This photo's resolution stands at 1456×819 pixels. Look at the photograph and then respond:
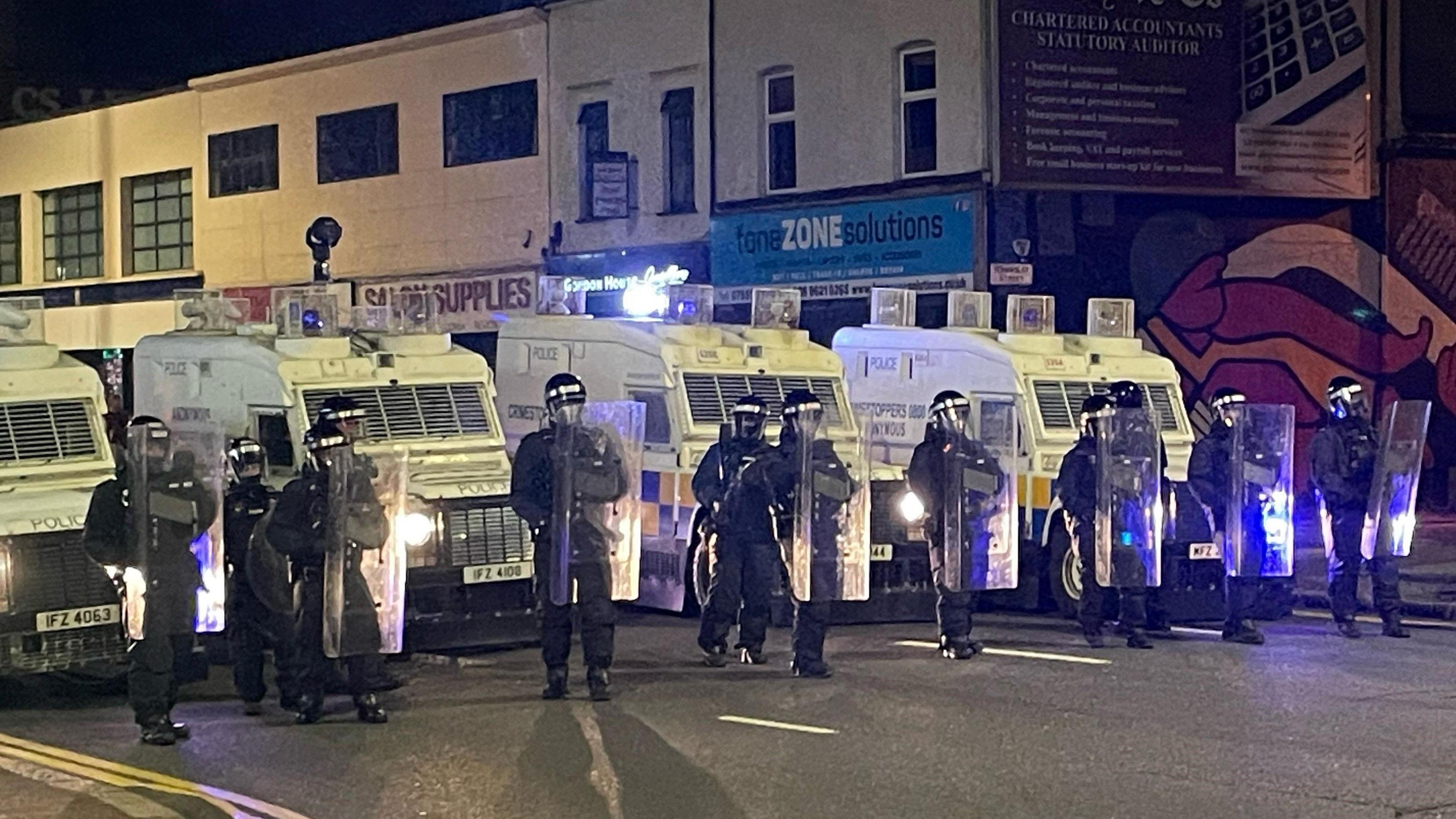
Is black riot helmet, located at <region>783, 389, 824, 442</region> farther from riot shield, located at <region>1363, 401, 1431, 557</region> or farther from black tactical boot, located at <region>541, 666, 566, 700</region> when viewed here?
riot shield, located at <region>1363, 401, 1431, 557</region>

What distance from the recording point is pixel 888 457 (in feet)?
56.4

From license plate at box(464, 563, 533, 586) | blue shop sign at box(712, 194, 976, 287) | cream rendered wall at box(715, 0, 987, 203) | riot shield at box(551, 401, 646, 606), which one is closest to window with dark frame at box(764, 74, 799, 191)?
cream rendered wall at box(715, 0, 987, 203)

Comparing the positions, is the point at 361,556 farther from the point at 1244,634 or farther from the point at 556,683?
the point at 1244,634

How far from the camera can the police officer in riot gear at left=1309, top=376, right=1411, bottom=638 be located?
48.5 ft

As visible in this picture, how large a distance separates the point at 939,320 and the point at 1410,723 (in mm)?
12508

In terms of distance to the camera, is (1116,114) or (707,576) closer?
(707,576)

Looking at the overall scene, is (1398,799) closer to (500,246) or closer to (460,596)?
(460,596)

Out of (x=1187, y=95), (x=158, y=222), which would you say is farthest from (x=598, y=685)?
(x=158, y=222)

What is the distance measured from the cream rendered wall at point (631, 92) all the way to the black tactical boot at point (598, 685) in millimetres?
14665

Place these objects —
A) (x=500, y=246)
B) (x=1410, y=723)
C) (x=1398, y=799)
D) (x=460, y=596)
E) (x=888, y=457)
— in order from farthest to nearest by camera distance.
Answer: (x=500, y=246)
(x=888, y=457)
(x=460, y=596)
(x=1410, y=723)
(x=1398, y=799)

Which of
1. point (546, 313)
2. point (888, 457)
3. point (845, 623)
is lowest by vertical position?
point (845, 623)

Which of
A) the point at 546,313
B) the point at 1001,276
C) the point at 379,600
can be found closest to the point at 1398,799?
the point at 379,600

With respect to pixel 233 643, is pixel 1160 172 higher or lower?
higher

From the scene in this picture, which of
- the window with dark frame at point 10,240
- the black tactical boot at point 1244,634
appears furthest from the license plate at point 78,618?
the window with dark frame at point 10,240
